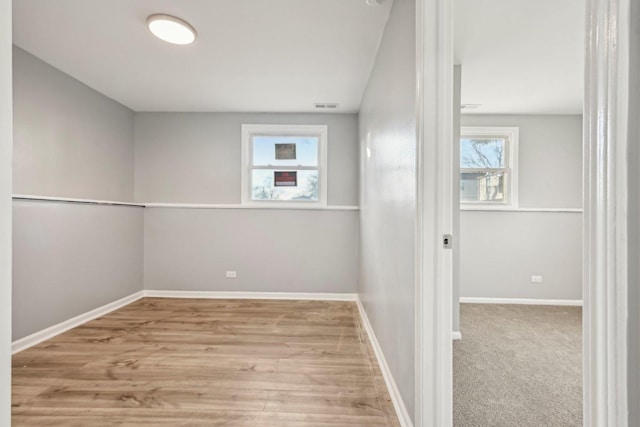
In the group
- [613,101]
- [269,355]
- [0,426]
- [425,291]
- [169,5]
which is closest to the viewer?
[613,101]

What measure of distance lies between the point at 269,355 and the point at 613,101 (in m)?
2.35

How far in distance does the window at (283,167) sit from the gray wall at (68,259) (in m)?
1.53

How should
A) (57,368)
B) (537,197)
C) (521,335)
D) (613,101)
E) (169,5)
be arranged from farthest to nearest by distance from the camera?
1. (537,197)
2. (521,335)
3. (57,368)
4. (169,5)
5. (613,101)

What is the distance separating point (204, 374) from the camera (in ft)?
6.45

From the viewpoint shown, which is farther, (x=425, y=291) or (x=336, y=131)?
(x=336, y=131)

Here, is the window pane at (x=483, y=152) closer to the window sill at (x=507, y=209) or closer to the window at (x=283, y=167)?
the window sill at (x=507, y=209)

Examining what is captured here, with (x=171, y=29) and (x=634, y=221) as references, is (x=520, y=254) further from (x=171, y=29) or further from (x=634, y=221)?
(x=171, y=29)

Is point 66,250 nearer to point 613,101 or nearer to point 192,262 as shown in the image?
point 192,262

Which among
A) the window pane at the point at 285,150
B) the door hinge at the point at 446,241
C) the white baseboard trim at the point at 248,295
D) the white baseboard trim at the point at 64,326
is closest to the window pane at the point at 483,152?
the window pane at the point at 285,150

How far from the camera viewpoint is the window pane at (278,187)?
3.82m

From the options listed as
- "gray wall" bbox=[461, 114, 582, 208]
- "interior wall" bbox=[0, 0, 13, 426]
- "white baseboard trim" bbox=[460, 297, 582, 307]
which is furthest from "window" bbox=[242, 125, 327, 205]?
"interior wall" bbox=[0, 0, 13, 426]

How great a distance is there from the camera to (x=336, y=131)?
3.79 metres

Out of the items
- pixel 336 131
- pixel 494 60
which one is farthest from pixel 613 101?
pixel 336 131

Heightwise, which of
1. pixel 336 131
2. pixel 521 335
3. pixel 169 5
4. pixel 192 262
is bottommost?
pixel 521 335
